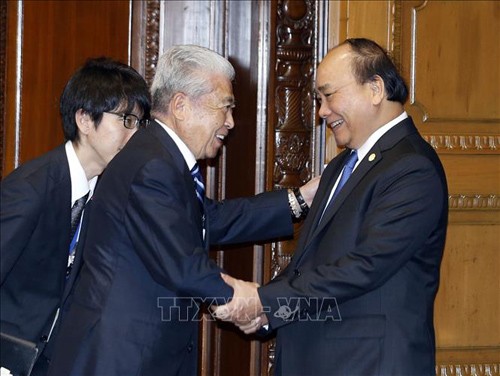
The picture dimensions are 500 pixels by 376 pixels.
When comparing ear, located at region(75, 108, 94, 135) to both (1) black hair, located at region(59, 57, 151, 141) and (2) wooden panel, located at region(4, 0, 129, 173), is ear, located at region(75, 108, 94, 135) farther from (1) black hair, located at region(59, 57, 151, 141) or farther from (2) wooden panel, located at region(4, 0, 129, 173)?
(2) wooden panel, located at region(4, 0, 129, 173)

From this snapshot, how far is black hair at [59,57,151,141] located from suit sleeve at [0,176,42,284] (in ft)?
1.17

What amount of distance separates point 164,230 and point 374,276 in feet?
2.16

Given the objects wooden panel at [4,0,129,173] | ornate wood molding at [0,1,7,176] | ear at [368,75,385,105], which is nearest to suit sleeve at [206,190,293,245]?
ear at [368,75,385,105]

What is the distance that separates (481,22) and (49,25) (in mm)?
1848

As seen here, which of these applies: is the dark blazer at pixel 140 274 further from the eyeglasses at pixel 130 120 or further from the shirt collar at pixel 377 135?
the shirt collar at pixel 377 135

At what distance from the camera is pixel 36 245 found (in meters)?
3.15

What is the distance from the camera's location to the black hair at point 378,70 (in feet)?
10.3

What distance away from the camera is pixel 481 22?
4.05 metres

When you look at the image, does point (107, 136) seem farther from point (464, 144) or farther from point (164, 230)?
point (464, 144)

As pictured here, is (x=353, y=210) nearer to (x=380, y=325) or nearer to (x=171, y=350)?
(x=380, y=325)

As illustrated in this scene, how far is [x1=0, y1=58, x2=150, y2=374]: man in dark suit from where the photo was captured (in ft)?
10.1

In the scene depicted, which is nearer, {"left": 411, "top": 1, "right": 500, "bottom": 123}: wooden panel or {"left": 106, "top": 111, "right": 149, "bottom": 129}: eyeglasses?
{"left": 106, "top": 111, "right": 149, "bottom": 129}: eyeglasses

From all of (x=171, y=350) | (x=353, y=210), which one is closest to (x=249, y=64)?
(x=353, y=210)

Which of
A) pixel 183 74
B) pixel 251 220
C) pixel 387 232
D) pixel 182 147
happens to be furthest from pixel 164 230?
pixel 251 220
